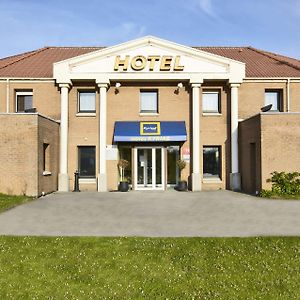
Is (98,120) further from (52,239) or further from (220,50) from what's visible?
(52,239)

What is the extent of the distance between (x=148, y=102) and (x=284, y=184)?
10182mm

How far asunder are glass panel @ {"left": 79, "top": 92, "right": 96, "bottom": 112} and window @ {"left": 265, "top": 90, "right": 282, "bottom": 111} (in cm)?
1160

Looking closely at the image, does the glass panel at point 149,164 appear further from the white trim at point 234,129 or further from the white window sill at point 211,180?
the white trim at point 234,129

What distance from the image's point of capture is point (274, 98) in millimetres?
24031

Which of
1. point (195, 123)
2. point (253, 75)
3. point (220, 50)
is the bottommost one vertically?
point (195, 123)

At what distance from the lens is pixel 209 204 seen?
15.9 meters

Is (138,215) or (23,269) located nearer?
(23,269)

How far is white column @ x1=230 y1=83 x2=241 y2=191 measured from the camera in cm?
2259

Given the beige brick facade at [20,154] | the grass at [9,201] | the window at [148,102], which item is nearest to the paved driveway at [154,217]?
the grass at [9,201]

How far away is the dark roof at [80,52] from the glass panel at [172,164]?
7123 mm

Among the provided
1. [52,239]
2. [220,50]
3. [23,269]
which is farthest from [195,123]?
[23,269]

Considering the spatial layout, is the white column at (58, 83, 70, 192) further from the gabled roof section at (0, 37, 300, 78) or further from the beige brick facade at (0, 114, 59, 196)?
the beige brick facade at (0, 114, 59, 196)

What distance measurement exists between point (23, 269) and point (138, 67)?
17.6m

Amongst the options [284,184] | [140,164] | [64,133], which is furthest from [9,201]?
[284,184]
